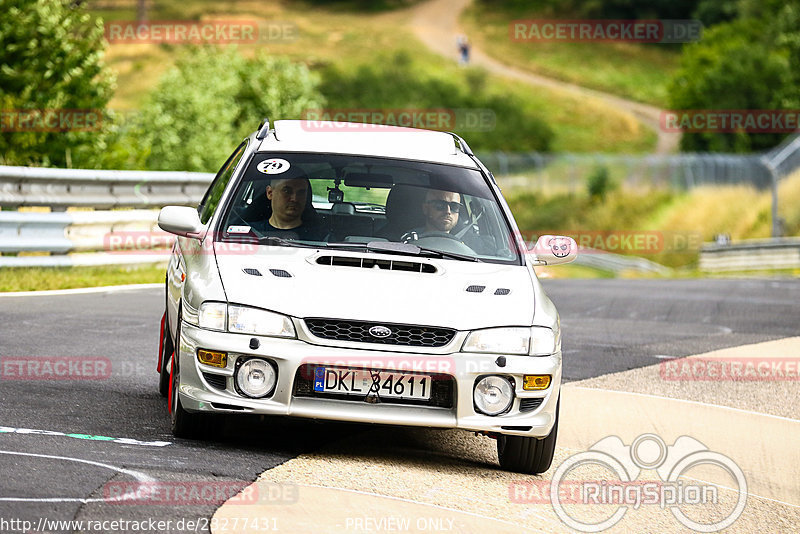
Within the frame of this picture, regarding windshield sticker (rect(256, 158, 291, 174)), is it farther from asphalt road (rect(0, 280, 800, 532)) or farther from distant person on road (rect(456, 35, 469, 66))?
distant person on road (rect(456, 35, 469, 66))

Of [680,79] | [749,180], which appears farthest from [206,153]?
[680,79]

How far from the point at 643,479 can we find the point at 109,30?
103m

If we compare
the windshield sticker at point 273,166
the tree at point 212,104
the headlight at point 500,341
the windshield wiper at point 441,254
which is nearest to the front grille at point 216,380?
the headlight at point 500,341

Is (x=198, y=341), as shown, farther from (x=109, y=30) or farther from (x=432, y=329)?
(x=109, y=30)

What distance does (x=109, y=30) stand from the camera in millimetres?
105688

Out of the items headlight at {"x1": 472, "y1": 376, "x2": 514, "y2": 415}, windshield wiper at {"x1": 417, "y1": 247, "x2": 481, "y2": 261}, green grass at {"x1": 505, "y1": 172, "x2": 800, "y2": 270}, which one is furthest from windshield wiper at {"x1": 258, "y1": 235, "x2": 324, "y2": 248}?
green grass at {"x1": 505, "y1": 172, "x2": 800, "y2": 270}

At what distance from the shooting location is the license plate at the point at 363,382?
6.42m

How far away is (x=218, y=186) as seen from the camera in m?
8.53

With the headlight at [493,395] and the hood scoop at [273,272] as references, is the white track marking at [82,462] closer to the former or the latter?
the hood scoop at [273,272]

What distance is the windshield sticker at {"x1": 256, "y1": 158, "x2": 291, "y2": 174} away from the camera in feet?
25.3

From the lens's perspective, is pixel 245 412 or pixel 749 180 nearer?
pixel 245 412

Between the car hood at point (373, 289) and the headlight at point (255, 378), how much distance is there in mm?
288

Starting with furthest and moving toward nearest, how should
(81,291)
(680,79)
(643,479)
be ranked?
(680,79) → (81,291) → (643,479)

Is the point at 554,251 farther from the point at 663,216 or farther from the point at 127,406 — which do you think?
the point at 663,216
